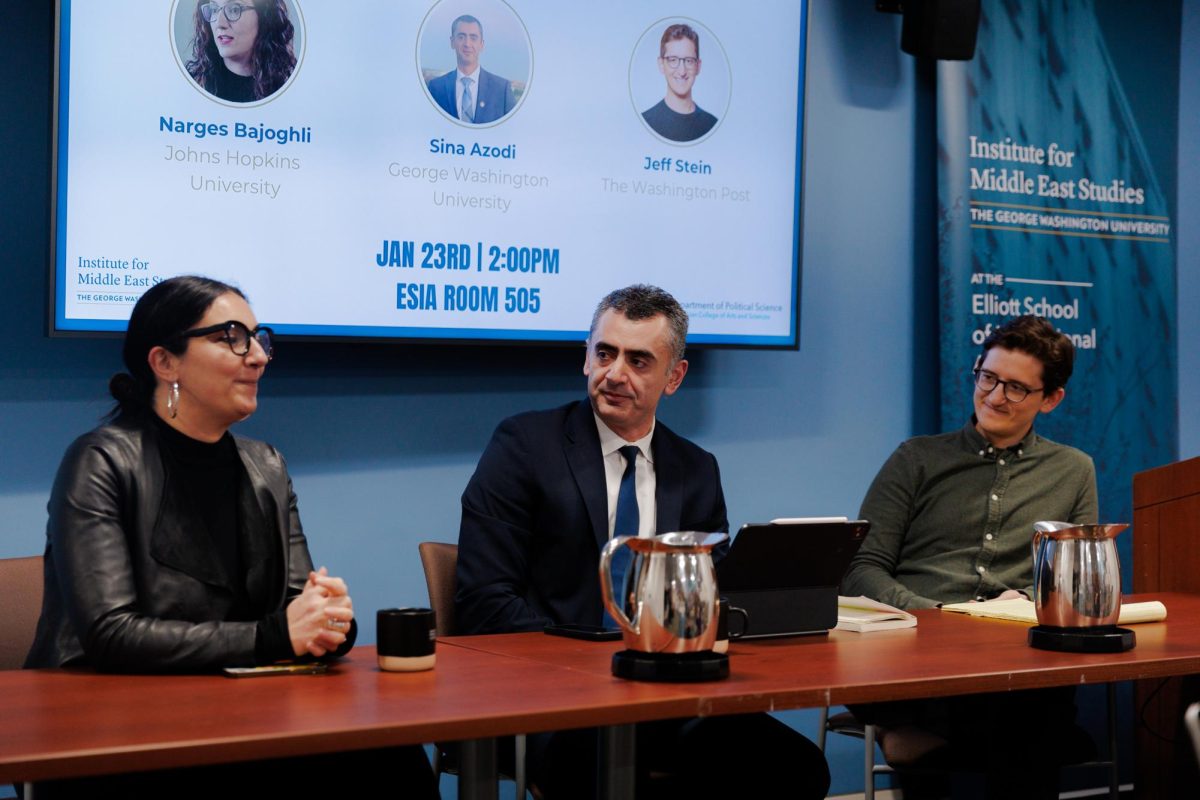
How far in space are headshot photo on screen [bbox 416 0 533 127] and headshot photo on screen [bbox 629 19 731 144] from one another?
1.25ft

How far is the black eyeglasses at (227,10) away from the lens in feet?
11.2

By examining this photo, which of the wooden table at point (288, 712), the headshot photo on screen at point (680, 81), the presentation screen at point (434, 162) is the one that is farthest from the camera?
the headshot photo on screen at point (680, 81)

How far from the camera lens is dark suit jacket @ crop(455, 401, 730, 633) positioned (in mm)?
2891

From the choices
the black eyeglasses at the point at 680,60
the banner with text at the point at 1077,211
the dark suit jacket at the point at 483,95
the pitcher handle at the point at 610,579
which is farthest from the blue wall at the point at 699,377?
the pitcher handle at the point at 610,579

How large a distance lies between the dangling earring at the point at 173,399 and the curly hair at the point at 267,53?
4.01 ft

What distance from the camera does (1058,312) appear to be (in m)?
4.74

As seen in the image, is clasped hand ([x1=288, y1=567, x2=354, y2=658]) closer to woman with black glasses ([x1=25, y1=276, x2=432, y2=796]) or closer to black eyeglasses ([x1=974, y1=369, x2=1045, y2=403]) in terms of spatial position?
woman with black glasses ([x1=25, y1=276, x2=432, y2=796])

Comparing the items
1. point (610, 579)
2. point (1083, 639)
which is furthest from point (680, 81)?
point (610, 579)

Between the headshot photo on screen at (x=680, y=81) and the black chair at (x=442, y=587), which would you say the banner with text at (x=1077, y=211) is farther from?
the black chair at (x=442, y=587)

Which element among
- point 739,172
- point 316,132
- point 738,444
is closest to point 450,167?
point 316,132

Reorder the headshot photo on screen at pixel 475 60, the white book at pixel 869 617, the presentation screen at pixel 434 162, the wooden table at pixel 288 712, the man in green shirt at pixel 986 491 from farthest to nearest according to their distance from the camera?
the headshot photo on screen at pixel 475 60
the man in green shirt at pixel 986 491
the presentation screen at pixel 434 162
the white book at pixel 869 617
the wooden table at pixel 288 712

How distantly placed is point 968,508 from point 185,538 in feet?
6.71

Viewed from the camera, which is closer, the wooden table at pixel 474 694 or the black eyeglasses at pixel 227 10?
the wooden table at pixel 474 694

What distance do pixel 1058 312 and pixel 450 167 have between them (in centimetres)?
220
